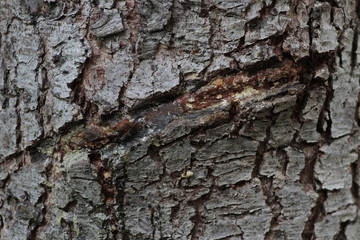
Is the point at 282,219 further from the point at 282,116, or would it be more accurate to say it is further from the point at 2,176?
the point at 2,176

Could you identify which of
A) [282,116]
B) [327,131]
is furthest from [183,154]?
[327,131]

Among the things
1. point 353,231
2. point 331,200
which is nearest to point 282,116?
point 331,200

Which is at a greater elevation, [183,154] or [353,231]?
[183,154]

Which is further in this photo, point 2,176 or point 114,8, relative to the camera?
point 2,176

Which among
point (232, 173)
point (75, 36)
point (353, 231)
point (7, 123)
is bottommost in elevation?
point (353, 231)

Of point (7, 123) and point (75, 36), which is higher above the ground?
point (75, 36)

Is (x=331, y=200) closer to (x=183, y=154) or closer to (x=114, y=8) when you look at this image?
(x=183, y=154)
